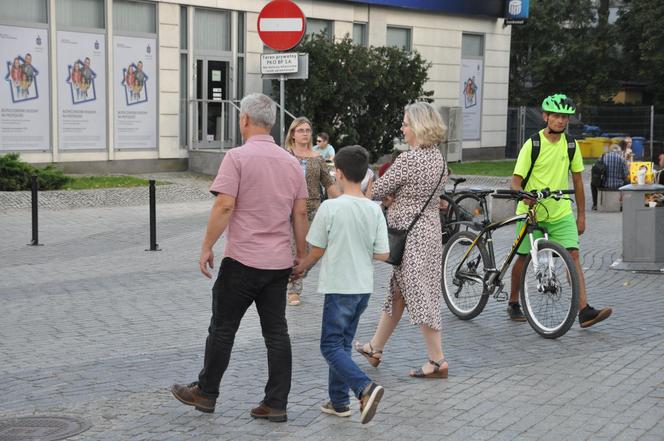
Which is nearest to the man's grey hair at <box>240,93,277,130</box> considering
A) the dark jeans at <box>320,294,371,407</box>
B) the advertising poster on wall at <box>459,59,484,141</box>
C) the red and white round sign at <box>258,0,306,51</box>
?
the dark jeans at <box>320,294,371,407</box>

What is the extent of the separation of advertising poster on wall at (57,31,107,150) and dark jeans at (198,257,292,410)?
16.0 metres

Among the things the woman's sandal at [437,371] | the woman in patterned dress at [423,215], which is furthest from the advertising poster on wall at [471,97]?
the woman's sandal at [437,371]

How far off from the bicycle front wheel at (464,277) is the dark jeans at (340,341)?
9.49ft

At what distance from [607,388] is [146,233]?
920 cm

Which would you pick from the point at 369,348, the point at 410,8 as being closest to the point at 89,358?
the point at 369,348

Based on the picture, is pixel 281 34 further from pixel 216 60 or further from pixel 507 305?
pixel 216 60

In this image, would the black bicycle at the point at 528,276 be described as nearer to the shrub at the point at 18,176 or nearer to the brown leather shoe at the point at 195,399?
the brown leather shoe at the point at 195,399

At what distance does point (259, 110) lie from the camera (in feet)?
19.5

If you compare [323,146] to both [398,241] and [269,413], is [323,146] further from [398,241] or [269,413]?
Answer: [269,413]

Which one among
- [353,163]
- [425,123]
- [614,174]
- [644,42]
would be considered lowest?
[614,174]

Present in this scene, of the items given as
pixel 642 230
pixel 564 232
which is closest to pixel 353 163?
pixel 564 232

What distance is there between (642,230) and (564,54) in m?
35.5

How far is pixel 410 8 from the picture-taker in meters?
29.3

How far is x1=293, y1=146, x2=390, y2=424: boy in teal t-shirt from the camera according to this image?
590 centimetres
